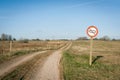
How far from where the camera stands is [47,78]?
26.7ft

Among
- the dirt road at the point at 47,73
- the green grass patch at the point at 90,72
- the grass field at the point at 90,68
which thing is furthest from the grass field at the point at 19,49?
the green grass patch at the point at 90,72

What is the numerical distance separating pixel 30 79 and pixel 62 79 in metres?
1.63

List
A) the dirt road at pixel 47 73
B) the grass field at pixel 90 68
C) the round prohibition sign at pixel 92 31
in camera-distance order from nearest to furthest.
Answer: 1. the dirt road at pixel 47 73
2. the grass field at pixel 90 68
3. the round prohibition sign at pixel 92 31

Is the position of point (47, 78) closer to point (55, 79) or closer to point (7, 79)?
point (55, 79)

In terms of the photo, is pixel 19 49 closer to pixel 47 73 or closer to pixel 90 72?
pixel 47 73

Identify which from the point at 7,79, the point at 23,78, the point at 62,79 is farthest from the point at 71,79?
the point at 7,79

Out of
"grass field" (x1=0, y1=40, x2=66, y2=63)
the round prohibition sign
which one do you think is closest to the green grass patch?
the round prohibition sign

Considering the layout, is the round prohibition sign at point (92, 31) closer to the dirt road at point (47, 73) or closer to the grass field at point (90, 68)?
the grass field at point (90, 68)

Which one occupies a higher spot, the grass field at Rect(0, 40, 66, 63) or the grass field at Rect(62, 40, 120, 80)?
the grass field at Rect(62, 40, 120, 80)

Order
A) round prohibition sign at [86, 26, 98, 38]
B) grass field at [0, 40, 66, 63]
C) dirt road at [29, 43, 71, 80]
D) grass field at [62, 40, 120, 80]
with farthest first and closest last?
grass field at [0, 40, 66, 63] < round prohibition sign at [86, 26, 98, 38] < grass field at [62, 40, 120, 80] < dirt road at [29, 43, 71, 80]

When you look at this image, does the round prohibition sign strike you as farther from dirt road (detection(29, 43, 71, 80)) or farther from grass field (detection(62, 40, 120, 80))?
dirt road (detection(29, 43, 71, 80))

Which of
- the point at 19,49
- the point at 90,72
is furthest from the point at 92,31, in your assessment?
the point at 19,49

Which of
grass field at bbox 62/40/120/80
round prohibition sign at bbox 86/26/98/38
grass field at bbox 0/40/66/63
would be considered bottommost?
grass field at bbox 0/40/66/63

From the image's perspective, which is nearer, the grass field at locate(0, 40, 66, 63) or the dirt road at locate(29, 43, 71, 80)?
the dirt road at locate(29, 43, 71, 80)
